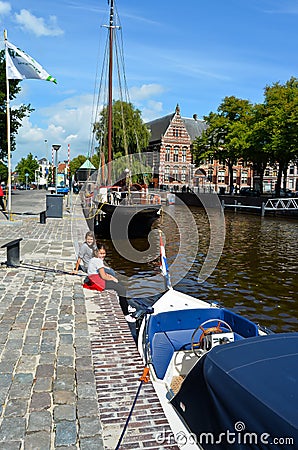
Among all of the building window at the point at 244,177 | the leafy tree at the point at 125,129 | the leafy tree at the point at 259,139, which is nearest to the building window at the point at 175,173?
the building window at the point at 244,177

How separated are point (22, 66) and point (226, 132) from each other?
42393 millimetres

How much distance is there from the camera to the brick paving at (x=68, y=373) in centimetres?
388

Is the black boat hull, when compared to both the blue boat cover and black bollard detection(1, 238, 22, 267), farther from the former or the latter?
the blue boat cover

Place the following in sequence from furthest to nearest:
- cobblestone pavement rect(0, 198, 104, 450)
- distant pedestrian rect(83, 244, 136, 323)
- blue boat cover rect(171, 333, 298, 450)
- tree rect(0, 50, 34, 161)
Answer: tree rect(0, 50, 34, 161) → distant pedestrian rect(83, 244, 136, 323) → cobblestone pavement rect(0, 198, 104, 450) → blue boat cover rect(171, 333, 298, 450)

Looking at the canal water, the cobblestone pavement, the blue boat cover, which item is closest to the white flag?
the canal water

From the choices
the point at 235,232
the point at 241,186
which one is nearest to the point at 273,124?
the point at 235,232

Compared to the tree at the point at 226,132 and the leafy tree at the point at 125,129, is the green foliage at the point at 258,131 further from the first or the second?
the leafy tree at the point at 125,129

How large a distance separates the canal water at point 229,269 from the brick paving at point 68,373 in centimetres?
410

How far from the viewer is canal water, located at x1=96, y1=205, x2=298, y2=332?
11.3 m

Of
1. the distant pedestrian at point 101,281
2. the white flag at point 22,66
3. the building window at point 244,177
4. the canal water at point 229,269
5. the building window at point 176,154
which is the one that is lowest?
the canal water at point 229,269

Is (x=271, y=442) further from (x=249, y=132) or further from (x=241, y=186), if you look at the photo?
(x=241, y=186)

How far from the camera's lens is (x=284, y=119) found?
42281 millimetres

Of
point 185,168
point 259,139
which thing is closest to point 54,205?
point 259,139

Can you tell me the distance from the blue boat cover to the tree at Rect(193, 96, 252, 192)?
1993 inches
